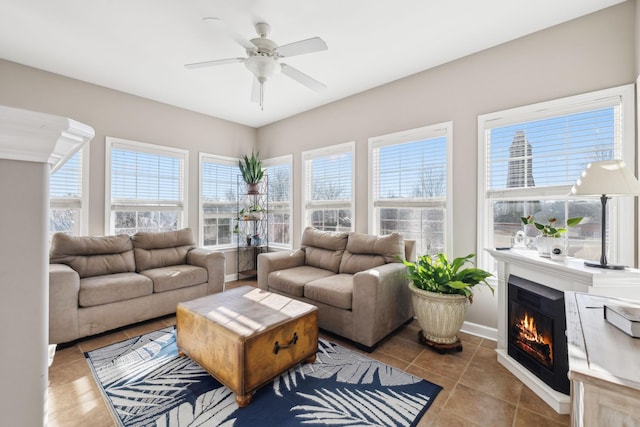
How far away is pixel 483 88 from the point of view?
2.82 metres

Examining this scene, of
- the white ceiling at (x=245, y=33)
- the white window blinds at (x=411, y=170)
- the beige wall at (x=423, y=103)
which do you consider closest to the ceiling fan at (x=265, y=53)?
the white ceiling at (x=245, y=33)

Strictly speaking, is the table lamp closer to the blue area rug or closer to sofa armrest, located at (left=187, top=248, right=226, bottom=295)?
the blue area rug

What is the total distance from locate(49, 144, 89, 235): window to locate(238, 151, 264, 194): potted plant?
2.10 metres

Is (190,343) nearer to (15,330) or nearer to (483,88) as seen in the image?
(15,330)

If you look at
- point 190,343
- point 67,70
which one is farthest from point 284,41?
point 190,343

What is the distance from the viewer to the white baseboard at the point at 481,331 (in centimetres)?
278

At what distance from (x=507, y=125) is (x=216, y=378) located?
3242 mm

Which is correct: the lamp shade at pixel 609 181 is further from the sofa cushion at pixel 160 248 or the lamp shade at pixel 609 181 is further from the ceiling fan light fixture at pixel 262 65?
the sofa cushion at pixel 160 248

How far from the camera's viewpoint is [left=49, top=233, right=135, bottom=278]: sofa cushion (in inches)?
119

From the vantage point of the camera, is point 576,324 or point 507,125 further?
point 507,125

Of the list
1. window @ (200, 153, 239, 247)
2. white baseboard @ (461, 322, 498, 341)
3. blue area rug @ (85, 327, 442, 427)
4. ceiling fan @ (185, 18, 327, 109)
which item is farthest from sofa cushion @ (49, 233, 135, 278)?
white baseboard @ (461, 322, 498, 341)

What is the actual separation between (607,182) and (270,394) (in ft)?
8.06

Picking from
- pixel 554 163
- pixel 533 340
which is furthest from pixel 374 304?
pixel 554 163

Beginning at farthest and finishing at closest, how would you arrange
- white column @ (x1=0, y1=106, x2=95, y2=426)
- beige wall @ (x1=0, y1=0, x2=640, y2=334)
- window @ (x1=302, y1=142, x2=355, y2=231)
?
window @ (x1=302, y1=142, x2=355, y2=231), beige wall @ (x1=0, y1=0, x2=640, y2=334), white column @ (x1=0, y1=106, x2=95, y2=426)
